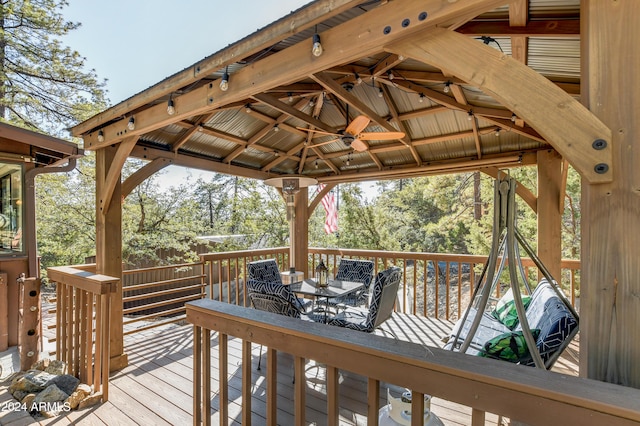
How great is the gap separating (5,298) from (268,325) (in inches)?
143

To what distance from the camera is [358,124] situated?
329 centimetres

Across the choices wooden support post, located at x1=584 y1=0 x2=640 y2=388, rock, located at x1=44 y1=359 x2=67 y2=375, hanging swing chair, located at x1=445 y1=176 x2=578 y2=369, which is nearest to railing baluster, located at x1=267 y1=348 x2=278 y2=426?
hanging swing chair, located at x1=445 y1=176 x2=578 y2=369

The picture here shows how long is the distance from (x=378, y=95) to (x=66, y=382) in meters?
4.46

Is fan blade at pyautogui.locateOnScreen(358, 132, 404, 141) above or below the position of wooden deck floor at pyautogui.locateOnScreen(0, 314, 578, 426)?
above

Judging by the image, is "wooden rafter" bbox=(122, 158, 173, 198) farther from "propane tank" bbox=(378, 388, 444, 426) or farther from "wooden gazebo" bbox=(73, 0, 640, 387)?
"propane tank" bbox=(378, 388, 444, 426)

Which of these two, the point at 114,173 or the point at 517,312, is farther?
the point at 114,173

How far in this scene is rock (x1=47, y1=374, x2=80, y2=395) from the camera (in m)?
2.55

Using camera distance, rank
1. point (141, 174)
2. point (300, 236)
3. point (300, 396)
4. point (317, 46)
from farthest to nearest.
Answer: point (300, 236) < point (141, 174) < point (317, 46) < point (300, 396)

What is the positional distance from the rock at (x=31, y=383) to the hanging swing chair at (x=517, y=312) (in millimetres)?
3313

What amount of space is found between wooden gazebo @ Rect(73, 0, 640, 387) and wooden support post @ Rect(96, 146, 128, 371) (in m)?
0.01

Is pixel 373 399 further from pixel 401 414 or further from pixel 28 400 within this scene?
pixel 28 400

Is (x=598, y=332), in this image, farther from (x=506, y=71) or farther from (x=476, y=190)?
(x=476, y=190)

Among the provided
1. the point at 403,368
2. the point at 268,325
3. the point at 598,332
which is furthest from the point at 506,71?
the point at 268,325

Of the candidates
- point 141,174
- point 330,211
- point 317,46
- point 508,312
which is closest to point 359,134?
point 317,46
